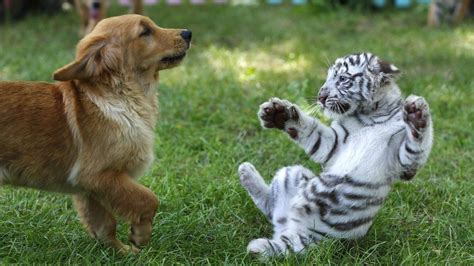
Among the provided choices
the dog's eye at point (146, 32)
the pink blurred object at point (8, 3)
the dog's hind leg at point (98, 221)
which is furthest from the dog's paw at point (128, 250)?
the pink blurred object at point (8, 3)

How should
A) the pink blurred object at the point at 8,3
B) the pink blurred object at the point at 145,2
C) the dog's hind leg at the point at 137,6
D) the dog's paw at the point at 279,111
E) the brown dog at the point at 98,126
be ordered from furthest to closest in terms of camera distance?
the pink blurred object at the point at 145,2
the pink blurred object at the point at 8,3
the dog's hind leg at the point at 137,6
the dog's paw at the point at 279,111
the brown dog at the point at 98,126

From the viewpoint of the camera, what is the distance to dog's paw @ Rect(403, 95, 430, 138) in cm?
325

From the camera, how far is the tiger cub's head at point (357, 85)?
351cm

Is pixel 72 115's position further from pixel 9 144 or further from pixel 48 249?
pixel 48 249

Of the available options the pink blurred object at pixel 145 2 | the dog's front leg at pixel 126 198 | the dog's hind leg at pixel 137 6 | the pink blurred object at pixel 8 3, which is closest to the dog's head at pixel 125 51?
the dog's front leg at pixel 126 198

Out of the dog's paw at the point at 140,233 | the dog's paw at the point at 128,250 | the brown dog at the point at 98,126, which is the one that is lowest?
the dog's paw at the point at 128,250

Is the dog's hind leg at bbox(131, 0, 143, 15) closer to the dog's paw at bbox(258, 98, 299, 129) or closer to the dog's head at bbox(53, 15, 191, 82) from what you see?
the dog's head at bbox(53, 15, 191, 82)

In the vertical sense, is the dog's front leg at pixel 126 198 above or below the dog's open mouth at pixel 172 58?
below

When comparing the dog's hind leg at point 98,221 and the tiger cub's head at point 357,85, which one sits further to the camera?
the dog's hind leg at point 98,221

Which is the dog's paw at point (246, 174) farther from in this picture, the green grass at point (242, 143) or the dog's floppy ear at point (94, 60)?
the dog's floppy ear at point (94, 60)

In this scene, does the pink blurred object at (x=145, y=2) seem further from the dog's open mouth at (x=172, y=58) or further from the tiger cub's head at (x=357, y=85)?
the tiger cub's head at (x=357, y=85)

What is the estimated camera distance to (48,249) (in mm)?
3564

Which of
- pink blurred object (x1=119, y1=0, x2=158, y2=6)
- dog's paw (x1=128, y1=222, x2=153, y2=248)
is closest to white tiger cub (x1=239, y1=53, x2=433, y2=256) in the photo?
dog's paw (x1=128, y1=222, x2=153, y2=248)

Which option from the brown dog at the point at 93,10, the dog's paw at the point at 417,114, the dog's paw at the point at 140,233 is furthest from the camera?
the brown dog at the point at 93,10
